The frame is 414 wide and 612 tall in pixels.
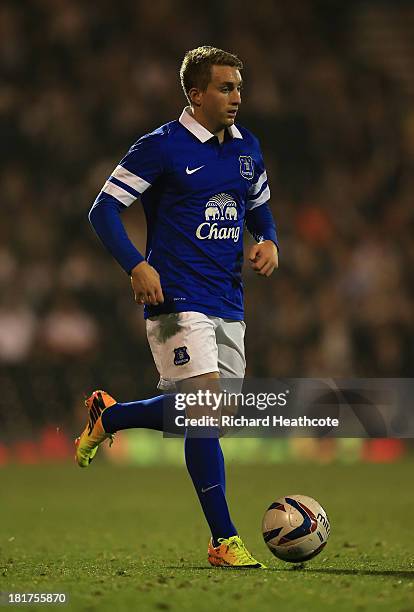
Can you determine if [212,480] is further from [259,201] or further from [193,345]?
[259,201]

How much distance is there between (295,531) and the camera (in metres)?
5.51

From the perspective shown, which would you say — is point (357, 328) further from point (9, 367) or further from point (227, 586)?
point (227, 586)

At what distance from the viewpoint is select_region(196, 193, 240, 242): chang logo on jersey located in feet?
19.0

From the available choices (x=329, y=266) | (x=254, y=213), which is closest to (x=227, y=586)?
(x=254, y=213)

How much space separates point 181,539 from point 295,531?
1679 millimetres

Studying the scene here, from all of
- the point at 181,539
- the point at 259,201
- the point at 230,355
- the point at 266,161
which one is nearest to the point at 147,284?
the point at 230,355

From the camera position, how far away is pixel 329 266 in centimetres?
1427

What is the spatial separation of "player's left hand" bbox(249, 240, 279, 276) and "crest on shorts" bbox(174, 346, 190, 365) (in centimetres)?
54

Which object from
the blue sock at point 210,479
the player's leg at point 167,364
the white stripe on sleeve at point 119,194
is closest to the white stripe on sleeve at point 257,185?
the white stripe on sleeve at point 119,194

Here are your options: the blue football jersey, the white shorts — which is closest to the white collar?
the blue football jersey

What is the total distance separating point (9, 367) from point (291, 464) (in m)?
3.25

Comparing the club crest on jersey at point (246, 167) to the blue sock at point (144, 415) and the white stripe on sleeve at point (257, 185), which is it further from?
the blue sock at point (144, 415)

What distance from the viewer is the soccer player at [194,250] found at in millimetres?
5594

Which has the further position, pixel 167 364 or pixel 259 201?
pixel 259 201
